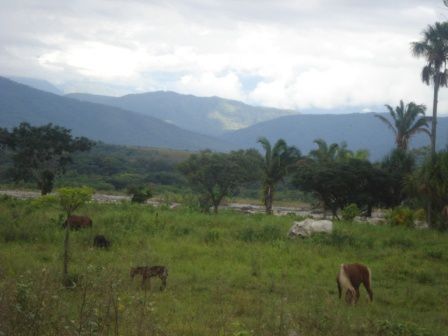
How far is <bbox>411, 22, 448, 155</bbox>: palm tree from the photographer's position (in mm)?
36812

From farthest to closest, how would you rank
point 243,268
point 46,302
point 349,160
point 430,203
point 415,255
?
point 349,160 → point 430,203 → point 415,255 → point 243,268 → point 46,302

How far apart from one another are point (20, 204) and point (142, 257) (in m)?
14.3

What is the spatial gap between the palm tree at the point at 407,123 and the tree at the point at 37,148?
28692mm

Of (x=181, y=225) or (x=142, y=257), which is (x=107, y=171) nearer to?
(x=181, y=225)

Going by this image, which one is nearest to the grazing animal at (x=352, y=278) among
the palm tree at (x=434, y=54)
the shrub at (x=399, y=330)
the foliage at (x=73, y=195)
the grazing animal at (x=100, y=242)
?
the shrub at (x=399, y=330)

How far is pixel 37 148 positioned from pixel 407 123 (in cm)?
3211

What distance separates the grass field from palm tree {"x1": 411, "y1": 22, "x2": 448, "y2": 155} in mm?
17667

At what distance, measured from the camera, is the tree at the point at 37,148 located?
4756cm

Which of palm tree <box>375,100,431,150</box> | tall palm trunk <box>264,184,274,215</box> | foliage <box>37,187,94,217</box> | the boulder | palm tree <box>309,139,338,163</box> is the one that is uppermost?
palm tree <box>375,100,431,150</box>

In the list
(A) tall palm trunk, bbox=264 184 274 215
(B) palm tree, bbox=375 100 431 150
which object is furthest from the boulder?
(B) palm tree, bbox=375 100 431 150

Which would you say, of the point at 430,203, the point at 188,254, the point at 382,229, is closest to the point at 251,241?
the point at 188,254

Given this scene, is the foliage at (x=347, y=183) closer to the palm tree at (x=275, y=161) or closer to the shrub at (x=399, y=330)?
the palm tree at (x=275, y=161)

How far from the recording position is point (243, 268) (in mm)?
15266

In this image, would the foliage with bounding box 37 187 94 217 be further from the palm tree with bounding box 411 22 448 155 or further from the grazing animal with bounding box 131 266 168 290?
the palm tree with bounding box 411 22 448 155
